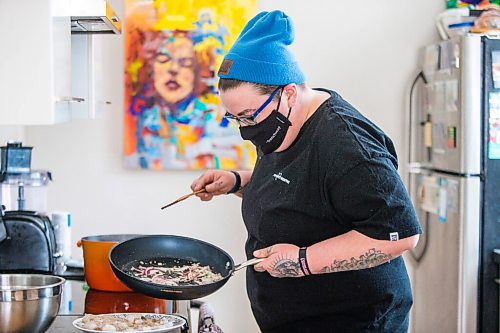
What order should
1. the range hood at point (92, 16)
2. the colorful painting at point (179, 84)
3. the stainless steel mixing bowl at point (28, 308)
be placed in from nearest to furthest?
the stainless steel mixing bowl at point (28, 308) → the range hood at point (92, 16) → the colorful painting at point (179, 84)

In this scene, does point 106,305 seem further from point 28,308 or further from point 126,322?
point 28,308

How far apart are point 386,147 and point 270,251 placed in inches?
16.6

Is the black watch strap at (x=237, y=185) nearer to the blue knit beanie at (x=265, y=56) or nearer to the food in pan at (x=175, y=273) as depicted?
the food in pan at (x=175, y=273)

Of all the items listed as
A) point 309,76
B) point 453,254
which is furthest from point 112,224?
point 453,254

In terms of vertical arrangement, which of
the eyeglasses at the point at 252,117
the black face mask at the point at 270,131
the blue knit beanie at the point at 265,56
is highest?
the blue knit beanie at the point at 265,56

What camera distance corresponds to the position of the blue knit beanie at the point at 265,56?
2.10 metres

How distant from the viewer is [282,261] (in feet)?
6.65

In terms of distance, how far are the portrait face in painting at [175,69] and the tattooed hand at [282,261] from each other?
7.04 feet

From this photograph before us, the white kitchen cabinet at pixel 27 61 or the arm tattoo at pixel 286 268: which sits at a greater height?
the white kitchen cabinet at pixel 27 61

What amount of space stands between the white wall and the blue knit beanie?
2.01 meters

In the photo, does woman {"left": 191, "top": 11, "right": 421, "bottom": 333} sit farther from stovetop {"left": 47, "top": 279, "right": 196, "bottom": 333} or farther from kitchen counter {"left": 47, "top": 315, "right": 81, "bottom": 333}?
kitchen counter {"left": 47, "top": 315, "right": 81, "bottom": 333}

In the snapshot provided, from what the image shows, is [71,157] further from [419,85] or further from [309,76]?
[419,85]

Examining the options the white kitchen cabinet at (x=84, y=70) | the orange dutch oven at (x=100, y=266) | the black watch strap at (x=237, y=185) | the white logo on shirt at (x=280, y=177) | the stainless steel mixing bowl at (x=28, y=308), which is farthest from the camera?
the white kitchen cabinet at (x=84, y=70)

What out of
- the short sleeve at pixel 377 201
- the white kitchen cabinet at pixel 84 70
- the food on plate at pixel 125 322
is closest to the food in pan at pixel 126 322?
the food on plate at pixel 125 322
